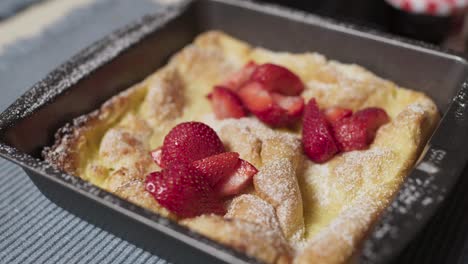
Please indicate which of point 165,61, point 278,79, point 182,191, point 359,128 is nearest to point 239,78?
point 278,79

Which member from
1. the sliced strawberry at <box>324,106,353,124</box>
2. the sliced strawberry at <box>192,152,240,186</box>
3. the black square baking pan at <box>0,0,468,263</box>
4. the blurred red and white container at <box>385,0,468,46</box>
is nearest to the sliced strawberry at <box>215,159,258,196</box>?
the sliced strawberry at <box>192,152,240,186</box>

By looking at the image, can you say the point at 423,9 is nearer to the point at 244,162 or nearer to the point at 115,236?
the point at 244,162

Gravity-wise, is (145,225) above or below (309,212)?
above

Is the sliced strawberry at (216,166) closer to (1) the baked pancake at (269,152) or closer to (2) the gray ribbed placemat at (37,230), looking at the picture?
(1) the baked pancake at (269,152)

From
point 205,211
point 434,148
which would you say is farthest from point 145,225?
point 434,148

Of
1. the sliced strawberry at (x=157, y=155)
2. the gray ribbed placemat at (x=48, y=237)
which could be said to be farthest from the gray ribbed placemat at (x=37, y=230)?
the sliced strawberry at (x=157, y=155)

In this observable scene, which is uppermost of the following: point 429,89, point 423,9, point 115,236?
point 423,9

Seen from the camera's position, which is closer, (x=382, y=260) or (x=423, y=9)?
(x=382, y=260)
